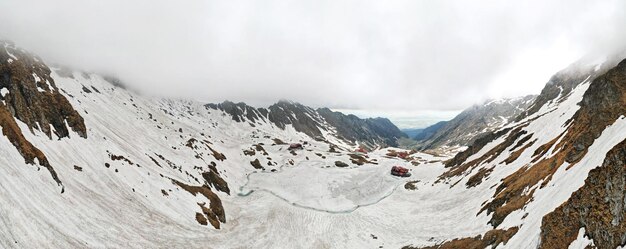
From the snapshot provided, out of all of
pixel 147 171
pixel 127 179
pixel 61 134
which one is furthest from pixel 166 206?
pixel 61 134

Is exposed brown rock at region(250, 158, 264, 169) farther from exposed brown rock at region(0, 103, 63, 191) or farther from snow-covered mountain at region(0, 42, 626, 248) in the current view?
exposed brown rock at region(0, 103, 63, 191)

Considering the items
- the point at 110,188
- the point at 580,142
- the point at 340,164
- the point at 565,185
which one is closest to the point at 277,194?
the point at 110,188

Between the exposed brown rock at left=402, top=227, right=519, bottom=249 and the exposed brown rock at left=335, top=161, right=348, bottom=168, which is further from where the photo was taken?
the exposed brown rock at left=335, top=161, right=348, bottom=168

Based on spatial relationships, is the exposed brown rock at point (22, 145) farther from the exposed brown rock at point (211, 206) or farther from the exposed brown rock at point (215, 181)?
the exposed brown rock at point (215, 181)

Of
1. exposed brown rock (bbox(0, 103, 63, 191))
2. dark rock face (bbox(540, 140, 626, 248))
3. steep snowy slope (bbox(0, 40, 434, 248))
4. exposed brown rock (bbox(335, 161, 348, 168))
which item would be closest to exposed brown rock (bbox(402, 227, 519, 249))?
dark rock face (bbox(540, 140, 626, 248))

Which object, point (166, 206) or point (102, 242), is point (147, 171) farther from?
point (102, 242)

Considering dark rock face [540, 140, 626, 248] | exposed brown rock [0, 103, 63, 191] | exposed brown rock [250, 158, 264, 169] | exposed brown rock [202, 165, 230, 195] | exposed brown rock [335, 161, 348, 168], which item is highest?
dark rock face [540, 140, 626, 248]
